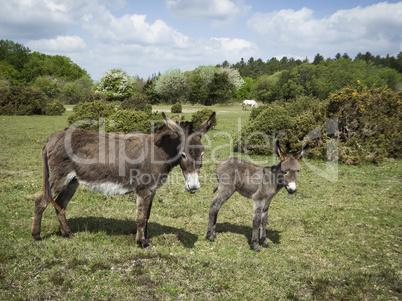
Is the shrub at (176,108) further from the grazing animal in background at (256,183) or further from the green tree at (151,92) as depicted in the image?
the grazing animal in background at (256,183)

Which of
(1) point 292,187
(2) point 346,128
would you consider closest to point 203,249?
(1) point 292,187

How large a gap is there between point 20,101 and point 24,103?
0.47 m

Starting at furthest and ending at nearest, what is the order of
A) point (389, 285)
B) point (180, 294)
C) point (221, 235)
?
point (221, 235)
point (389, 285)
point (180, 294)

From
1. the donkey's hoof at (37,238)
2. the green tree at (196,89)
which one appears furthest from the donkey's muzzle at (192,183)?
the green tree at (196,89)

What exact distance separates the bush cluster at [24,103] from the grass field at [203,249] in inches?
1054

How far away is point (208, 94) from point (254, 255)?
2597 inches

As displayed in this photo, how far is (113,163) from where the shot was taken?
588cm

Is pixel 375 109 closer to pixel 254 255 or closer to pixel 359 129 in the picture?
pixel 359 129

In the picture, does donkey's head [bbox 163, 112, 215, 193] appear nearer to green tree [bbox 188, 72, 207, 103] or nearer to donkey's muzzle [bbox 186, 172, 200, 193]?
donkey's muzzle [bbox 186, 172, 200, 193]

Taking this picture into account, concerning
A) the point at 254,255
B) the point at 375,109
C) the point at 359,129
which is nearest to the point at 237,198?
the point at 254,255

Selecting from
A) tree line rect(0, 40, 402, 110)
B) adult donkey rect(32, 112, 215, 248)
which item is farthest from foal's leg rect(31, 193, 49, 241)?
tree line rect(0, 40, 402, 110)

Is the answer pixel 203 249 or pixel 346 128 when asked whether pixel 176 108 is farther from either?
pixel 203 249

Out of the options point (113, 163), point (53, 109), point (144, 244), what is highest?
point (53, 109)

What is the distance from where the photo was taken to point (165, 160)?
600 cm
